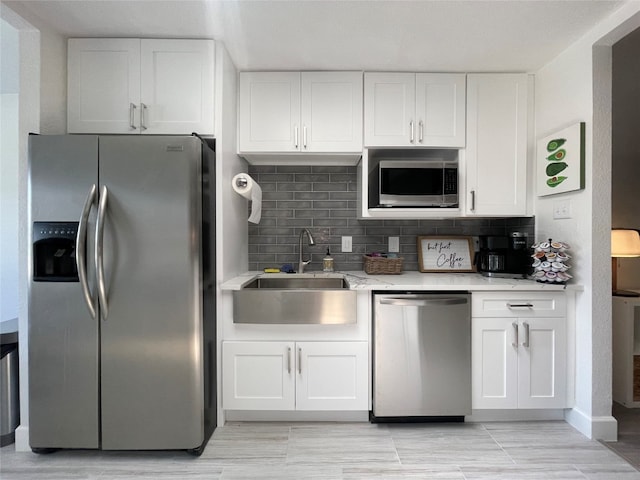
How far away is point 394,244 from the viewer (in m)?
2.86

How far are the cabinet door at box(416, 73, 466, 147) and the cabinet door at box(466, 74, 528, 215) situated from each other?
0.06m

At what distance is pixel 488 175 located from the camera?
8.15 feet

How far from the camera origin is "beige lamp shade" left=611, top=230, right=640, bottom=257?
8.23ft

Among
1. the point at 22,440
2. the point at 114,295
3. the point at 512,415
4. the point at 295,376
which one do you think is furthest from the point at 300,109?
the point at 22,440

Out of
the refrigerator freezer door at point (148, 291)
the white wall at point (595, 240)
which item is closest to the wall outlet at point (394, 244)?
the white wall at point (595, 240)

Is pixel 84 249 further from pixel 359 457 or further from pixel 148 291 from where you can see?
pixel 359 457

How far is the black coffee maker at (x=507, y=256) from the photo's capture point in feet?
8.01

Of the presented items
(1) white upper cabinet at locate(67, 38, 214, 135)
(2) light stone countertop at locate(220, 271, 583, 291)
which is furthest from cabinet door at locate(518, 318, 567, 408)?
(1) white upper cabinet at locate(67, 38, 214, 135)

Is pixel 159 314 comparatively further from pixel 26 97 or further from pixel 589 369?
pixel 589 369

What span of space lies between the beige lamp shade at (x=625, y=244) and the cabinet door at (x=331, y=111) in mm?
1966

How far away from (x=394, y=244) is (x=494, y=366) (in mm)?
1125

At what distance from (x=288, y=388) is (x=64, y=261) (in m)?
1.40

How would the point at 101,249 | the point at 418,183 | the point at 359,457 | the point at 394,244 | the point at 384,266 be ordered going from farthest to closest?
the point at 394,244, the point at 384,266, the point at 418,183, the point at 359,457, the point at 101,249

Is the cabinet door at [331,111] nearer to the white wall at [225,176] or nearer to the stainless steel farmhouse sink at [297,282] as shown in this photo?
the white wall at [225,176]
